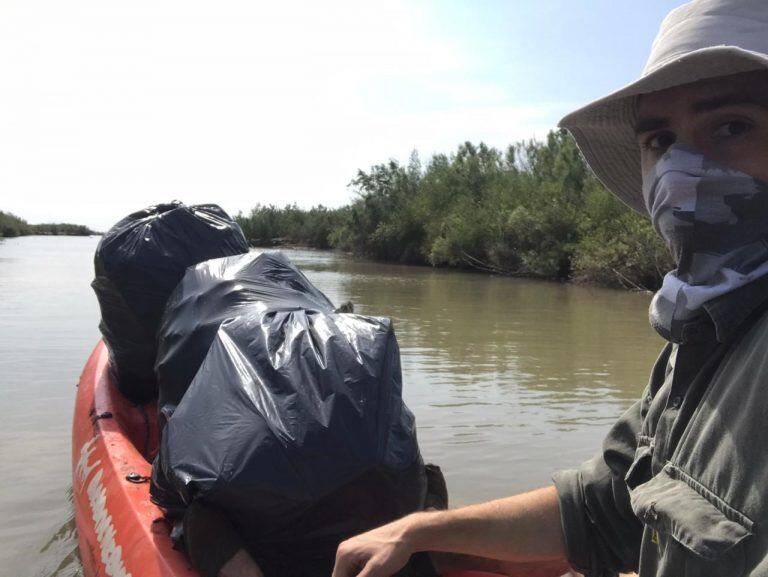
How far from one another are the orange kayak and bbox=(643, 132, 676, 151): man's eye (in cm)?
156

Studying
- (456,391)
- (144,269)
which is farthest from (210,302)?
(456,391)

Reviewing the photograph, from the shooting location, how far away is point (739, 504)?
0.98 m

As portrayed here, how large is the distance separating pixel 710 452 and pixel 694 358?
0.20 m

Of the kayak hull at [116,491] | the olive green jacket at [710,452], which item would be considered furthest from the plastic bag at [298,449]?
the olive green jacket at [710,452]

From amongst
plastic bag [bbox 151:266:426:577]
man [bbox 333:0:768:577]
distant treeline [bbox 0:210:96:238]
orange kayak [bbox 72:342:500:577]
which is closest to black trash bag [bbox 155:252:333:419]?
orange kayak [bbox 72:342:500:577]

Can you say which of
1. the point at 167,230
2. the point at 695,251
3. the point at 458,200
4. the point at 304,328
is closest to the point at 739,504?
the point at 695,251

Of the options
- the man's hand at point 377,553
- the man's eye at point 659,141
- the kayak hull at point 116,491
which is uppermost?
the man's eye at point 659,141

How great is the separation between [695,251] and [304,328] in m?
1.76

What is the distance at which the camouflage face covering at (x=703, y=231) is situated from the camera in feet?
3.78

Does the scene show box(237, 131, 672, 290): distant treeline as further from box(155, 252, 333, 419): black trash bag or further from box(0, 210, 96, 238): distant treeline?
box(0, 210, 96, 238): distant treeline

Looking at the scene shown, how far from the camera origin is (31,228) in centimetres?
9588

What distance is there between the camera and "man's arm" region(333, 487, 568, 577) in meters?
1.63

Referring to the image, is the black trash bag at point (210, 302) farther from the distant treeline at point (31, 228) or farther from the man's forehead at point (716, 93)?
the distant treeline at point (31, 228)

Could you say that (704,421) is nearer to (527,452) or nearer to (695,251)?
(695,251)
